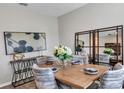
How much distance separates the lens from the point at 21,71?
3670mm

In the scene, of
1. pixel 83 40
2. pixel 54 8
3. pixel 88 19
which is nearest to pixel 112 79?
pixel 83 40

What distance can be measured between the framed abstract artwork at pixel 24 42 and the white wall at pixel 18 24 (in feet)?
0.40

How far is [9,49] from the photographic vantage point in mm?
3475

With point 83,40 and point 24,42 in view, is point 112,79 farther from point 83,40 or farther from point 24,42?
point 24,42

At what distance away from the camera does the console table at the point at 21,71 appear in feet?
11.6

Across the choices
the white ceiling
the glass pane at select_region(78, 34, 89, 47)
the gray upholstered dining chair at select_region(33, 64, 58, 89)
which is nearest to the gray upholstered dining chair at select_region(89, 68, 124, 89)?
the gray upholstered dining chair at select_region(33, 64, 58, 89)

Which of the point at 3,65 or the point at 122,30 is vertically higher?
the point at 122,30

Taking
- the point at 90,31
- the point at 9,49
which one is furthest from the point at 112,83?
the point at 9,49

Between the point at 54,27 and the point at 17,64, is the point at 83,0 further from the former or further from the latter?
the point at 54,27

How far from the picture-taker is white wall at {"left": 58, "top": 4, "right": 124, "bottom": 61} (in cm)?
335

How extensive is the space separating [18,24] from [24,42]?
593 mm

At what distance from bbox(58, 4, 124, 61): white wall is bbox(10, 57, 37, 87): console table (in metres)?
1.69

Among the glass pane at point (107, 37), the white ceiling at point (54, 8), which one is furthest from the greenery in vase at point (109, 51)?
the white ceiling at point (54, 8)
